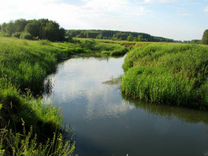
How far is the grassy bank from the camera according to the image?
13.2m

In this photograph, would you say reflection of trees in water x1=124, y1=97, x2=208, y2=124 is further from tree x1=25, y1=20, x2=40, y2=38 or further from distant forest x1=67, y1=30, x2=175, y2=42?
distant forest x1=67, y1=30, x2=175, y2=42

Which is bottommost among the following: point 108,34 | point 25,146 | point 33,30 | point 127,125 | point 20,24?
point 127,125

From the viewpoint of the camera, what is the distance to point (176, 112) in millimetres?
12695

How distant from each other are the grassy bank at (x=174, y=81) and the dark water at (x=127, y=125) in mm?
536

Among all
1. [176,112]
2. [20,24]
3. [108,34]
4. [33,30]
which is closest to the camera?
[176,112]

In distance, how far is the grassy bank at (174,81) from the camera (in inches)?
519

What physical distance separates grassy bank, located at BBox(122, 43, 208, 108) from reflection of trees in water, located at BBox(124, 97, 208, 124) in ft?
1.13

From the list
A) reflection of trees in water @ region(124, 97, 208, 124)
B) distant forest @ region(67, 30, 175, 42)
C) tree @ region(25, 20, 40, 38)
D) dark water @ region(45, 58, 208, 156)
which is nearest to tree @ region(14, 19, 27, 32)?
tree @ region(25, 20, 40, 38)

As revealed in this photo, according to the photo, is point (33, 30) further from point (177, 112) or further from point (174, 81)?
point (177, 112)

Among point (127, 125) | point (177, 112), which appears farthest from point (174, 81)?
point (127, 125)

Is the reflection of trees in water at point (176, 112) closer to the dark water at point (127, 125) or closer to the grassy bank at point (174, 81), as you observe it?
the dark water at point (127, 125)

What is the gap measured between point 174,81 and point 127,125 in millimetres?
4466

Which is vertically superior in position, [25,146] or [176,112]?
[25,146]

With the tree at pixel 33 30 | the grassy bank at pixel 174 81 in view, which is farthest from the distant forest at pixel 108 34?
the grassy bank at pixel 174 81
